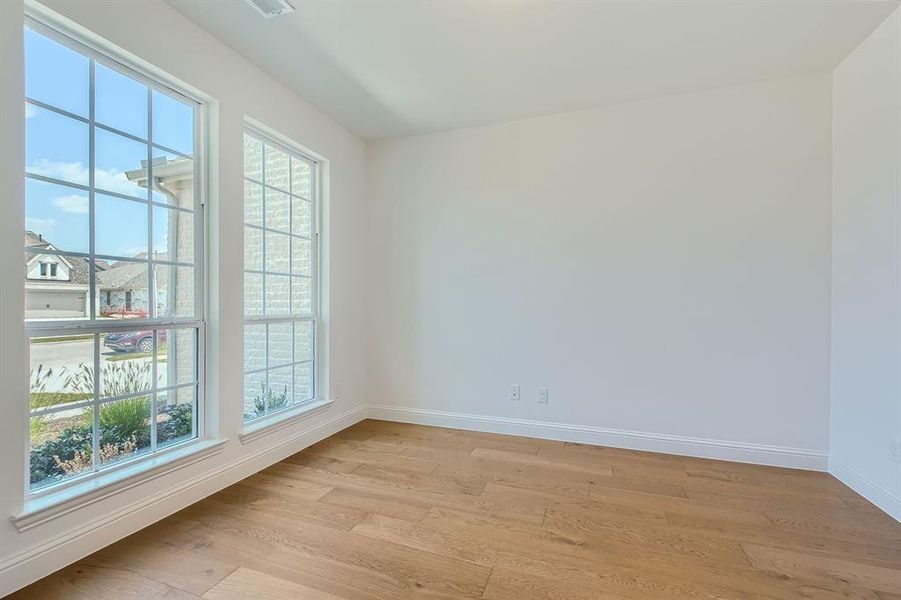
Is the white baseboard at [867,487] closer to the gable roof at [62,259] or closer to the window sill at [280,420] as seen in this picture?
the window sill at [280,420]

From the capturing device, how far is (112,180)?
2.00 metres

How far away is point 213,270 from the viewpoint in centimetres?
245

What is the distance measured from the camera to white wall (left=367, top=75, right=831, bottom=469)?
2.77m

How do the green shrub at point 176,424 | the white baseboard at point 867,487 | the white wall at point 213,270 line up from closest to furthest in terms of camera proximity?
the white wall at point 213,270 → the white baseboard at point 867,487 → the green shrub at point 176,424

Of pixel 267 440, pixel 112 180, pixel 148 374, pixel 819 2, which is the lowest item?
pixel 267 440

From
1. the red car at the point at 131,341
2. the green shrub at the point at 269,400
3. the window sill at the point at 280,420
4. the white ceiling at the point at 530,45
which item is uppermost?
the white ceiling at the point at 530,45

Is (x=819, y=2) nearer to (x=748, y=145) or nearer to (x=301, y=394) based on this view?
(x=748, y=145)

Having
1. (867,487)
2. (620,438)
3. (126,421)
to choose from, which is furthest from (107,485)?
(867,487)

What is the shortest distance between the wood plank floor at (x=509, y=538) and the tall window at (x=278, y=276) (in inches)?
24.3

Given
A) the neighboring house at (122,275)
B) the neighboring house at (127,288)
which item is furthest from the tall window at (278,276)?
the neighboring house at (127,288)

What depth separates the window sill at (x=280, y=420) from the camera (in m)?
2.65

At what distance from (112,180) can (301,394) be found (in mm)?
1960

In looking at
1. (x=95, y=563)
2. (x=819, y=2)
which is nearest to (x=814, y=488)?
(x=819, y=2)

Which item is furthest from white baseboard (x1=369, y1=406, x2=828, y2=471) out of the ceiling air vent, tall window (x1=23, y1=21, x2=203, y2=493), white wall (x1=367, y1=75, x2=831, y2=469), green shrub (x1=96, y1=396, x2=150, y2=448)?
the ceiling air vent
